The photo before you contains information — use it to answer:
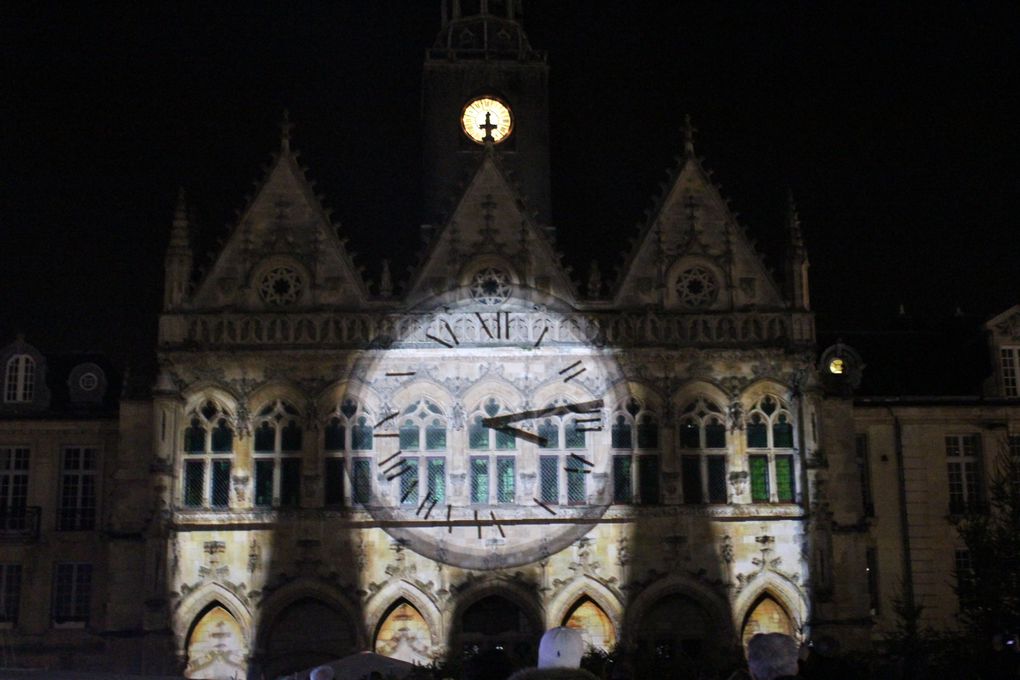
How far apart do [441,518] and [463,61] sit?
16532 mm

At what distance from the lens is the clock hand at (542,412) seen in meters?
36.2

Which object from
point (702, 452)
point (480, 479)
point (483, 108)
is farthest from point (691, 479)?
point (483, 108)

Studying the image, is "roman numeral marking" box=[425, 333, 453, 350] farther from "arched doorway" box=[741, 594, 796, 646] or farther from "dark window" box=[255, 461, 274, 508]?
"arched doorway" box=[741, 594, 796, 646]

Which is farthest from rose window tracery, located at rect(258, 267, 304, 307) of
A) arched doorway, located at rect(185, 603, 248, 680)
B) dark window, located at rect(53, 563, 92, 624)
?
dark window, located at rect(53, 563, 92, 624)

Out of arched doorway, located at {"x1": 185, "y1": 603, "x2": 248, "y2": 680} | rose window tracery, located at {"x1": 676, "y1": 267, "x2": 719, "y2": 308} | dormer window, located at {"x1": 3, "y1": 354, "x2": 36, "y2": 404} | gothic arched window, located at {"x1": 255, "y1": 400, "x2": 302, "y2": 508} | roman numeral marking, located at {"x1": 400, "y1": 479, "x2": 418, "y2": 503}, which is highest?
rose window tracery, located at {"x1": 676, "y1": 267, "x2": 719, "y2": 308}

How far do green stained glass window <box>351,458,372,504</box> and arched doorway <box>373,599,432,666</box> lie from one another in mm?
2967

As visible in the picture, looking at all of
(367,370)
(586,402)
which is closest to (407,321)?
(367,370)

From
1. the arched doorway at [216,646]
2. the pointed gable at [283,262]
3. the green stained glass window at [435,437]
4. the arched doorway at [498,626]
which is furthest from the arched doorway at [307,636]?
the pointed gable at [283,262]

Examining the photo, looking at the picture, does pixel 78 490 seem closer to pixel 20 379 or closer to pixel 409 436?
pixel 20 379

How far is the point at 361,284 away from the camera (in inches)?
1473

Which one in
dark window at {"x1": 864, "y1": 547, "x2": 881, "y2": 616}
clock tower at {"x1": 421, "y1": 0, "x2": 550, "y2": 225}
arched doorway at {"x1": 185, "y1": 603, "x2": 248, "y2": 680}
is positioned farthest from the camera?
clock tower at {"x1": 421, "y1": 0, "x2": 550, "y2": 225}

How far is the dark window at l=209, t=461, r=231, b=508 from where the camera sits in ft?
117

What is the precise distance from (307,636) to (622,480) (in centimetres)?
953

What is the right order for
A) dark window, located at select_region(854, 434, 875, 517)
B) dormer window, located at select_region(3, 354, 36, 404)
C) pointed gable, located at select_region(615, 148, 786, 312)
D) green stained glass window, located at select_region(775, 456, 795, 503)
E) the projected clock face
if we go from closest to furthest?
the projected clock face → green stained glass window, located at select_region(775, 456, 795, 503) → pointed gable, located at select_region(615, 148, 786, 312) → dark window, located at select_region(854, 434, 875, 517) → dormer window, located at select_region(3, 354, 36, 404)
